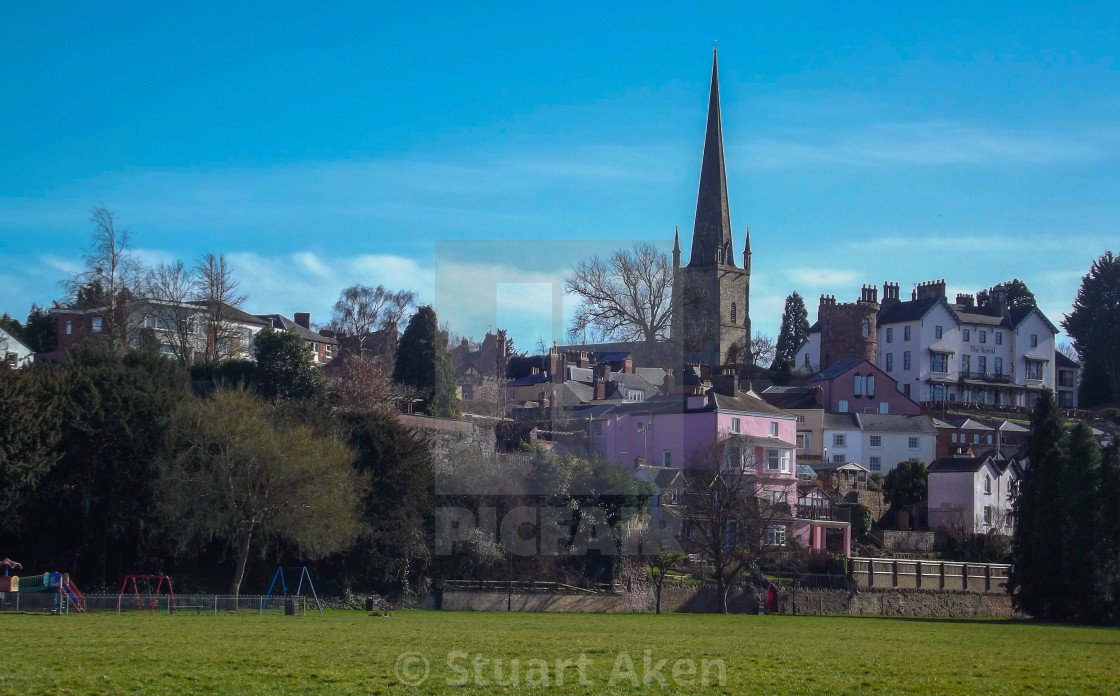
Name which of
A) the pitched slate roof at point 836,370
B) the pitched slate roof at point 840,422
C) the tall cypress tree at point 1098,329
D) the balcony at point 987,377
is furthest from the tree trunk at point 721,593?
the tall cypress tree at point 1098,329

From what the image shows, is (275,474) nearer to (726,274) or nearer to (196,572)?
(196,572)

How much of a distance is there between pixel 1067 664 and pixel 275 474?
23736mm

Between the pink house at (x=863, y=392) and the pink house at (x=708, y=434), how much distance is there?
2385 centimetres

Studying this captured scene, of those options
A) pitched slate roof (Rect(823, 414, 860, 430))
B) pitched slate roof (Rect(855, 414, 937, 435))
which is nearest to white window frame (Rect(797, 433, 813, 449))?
pitched slate roof (Rect(823, 414, 860, 430))

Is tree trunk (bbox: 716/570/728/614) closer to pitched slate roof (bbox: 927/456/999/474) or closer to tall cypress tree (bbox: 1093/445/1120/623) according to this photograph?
tall cypress tree (bbox: 1093/445/1120/623)

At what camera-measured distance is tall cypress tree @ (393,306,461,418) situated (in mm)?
55781

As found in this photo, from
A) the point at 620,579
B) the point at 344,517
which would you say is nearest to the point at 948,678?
the point at 344,517

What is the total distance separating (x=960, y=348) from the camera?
92.1m

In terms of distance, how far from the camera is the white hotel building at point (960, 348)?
298 ft

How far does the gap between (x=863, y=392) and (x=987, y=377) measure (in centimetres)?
1645

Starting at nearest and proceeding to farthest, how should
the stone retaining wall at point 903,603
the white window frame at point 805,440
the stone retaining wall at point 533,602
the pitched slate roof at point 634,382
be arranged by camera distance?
the stone retaining wall at point 533,602
the stone retaining wall at point 903,603
the pitched slate roof at point 634,382
the white window frame at point 805,440

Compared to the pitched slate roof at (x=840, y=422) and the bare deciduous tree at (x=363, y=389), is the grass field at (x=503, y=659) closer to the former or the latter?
the bare deciduous tree at (x=363, y=389)

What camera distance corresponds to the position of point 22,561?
3531cm

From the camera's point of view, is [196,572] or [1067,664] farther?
[196,572]
